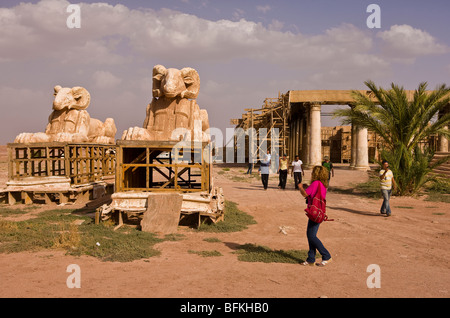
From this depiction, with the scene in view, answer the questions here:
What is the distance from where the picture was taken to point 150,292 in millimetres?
4738

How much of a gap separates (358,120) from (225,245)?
9.46 metres

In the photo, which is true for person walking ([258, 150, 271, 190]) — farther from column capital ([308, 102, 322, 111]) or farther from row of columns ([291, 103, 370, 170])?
column capital ([308, 102, 322, 111])

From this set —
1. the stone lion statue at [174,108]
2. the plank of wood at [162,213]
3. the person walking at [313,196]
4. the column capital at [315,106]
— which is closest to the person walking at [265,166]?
the stone lion statue at [174,108]

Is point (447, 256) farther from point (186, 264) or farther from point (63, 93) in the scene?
point (63, 93)

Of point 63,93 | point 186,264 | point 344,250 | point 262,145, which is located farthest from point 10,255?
point 262,145

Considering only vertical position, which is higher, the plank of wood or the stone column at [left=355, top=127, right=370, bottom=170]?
the stone column at [left=355, top=127, right=370, bottom=170]

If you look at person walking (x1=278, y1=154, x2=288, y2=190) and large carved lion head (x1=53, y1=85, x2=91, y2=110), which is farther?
person walking (x1=278, y1=154, x2=288, y2=190)

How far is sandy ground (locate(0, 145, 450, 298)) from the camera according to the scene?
482 cm

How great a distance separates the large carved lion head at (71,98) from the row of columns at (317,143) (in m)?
15.5

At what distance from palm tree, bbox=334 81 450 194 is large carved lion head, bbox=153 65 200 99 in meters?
6.72

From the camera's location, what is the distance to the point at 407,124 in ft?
45.4

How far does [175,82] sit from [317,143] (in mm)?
17327

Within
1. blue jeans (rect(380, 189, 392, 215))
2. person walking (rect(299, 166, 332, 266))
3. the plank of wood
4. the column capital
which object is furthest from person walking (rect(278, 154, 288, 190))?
the column capital

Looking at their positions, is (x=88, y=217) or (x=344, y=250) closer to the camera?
(x=344, y=250)
